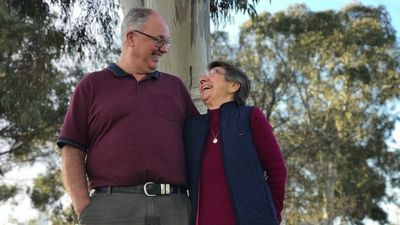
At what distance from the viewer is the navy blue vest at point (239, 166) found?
2.70m

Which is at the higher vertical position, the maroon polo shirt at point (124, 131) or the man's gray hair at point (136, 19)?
the man's gray hair at point (136, 19)

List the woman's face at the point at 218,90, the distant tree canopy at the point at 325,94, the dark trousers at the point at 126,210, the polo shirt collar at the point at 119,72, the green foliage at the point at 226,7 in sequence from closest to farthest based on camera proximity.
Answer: the dark trousers at the point at 126,210 < the polo shirt collar at the point at 119,72 < the woman's face at the point at 218,90 < the green foliage at the point at 226,7 < the distant tree canopy at the point at 325,94

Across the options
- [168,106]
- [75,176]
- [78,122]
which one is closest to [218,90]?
[168,106]

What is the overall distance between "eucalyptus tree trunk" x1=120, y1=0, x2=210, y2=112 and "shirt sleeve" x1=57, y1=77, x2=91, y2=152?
65.8 inches

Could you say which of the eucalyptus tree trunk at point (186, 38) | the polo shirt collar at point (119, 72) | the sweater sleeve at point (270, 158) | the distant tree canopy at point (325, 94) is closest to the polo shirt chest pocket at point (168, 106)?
the polo shirt collar at point (119, 72)

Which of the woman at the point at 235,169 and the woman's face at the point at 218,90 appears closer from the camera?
the woman at the point at 235,169

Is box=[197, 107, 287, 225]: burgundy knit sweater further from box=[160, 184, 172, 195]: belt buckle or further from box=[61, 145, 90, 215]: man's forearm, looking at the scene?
box=[61, 145, 90, 215]: man's forearm

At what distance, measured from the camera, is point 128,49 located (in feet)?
9.34

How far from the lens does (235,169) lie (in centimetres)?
274

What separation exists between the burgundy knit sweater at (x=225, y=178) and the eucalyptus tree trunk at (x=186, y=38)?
1.56 meters

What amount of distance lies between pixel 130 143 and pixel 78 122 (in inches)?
9.9

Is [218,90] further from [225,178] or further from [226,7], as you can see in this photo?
[226,7]

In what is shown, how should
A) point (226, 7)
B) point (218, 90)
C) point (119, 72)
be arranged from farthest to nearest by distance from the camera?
point (226, 7) → point (218, 90) → point (119, 72)

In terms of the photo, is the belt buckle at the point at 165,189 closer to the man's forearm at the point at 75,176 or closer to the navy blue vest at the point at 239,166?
the navy blue vest at the point at 239,166
